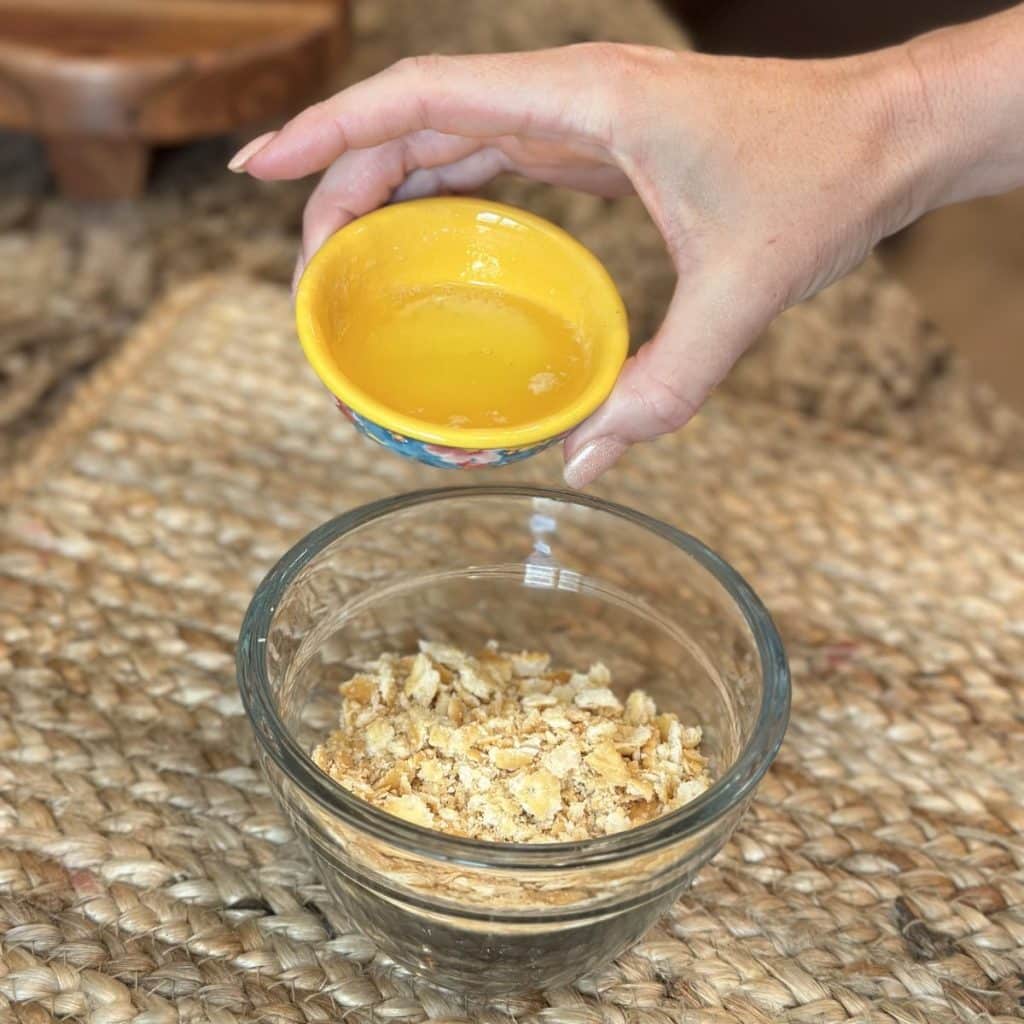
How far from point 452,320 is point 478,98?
11 centimetres

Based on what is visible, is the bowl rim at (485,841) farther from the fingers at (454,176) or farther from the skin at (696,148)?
the fingers at (454,176)

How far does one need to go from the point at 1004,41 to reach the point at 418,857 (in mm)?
534

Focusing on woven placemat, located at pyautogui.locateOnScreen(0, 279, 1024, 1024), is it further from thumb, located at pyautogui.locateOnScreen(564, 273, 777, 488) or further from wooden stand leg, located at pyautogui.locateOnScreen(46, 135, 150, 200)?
wooden stand leg, located at pyautogui.locateOnScreen(46, 135, 150, 200)

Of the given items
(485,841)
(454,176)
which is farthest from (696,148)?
(485,841)

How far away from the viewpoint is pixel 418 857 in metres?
0.54

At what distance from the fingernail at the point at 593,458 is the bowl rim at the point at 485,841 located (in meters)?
0.05

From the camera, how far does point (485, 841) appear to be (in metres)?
0.55

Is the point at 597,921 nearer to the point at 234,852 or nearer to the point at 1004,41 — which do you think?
the point at 234,852

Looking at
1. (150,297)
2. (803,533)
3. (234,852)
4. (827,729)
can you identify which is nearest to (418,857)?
(234,852)

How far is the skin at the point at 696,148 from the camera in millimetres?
664

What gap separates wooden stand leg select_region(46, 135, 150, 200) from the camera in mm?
1356

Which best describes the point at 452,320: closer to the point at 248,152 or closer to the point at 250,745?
the point at 248,152

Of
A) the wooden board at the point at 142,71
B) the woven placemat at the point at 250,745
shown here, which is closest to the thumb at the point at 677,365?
the woven placemat at the point at 250,745

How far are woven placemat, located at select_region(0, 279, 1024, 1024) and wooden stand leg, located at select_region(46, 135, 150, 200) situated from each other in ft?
1.11
